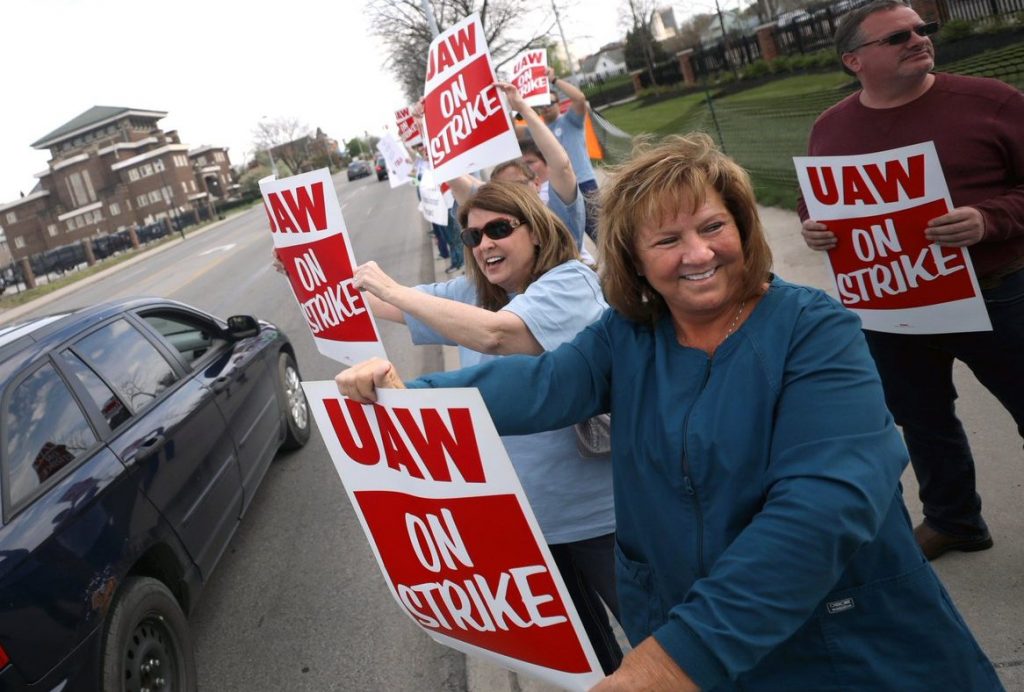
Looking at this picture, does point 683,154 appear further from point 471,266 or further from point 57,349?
point 57,349

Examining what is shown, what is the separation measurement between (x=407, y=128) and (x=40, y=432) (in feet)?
34.8

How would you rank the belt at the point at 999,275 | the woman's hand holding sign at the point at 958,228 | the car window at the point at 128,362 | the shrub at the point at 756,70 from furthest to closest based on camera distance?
the shrub at the point at 756,70 < the car window at the point at 128,362 < the belt at the point at 999,275 < the woman's hand holding sign at the point at 958,228

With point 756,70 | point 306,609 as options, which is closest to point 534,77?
point 306,609

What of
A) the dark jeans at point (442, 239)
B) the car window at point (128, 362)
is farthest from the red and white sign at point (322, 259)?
the dark jeans at point (442, 239)

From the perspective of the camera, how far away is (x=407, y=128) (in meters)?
13.4

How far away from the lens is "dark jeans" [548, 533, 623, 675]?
2.40 m

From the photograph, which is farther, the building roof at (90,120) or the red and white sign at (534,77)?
the building roof at (90,120)

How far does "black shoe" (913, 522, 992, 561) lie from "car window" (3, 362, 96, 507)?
11.3ft

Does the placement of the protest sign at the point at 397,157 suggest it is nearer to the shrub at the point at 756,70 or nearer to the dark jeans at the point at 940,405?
the dark jeans at the point at 940,405

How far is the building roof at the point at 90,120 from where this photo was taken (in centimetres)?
9875

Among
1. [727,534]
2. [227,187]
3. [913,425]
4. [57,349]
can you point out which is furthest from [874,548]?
[227,187]

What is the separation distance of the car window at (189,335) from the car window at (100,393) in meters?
1.33

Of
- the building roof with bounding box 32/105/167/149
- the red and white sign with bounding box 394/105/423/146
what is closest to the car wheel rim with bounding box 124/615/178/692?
the red and white sign with bounding box 394/105/423/146

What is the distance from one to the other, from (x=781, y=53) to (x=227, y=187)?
103774 mm
